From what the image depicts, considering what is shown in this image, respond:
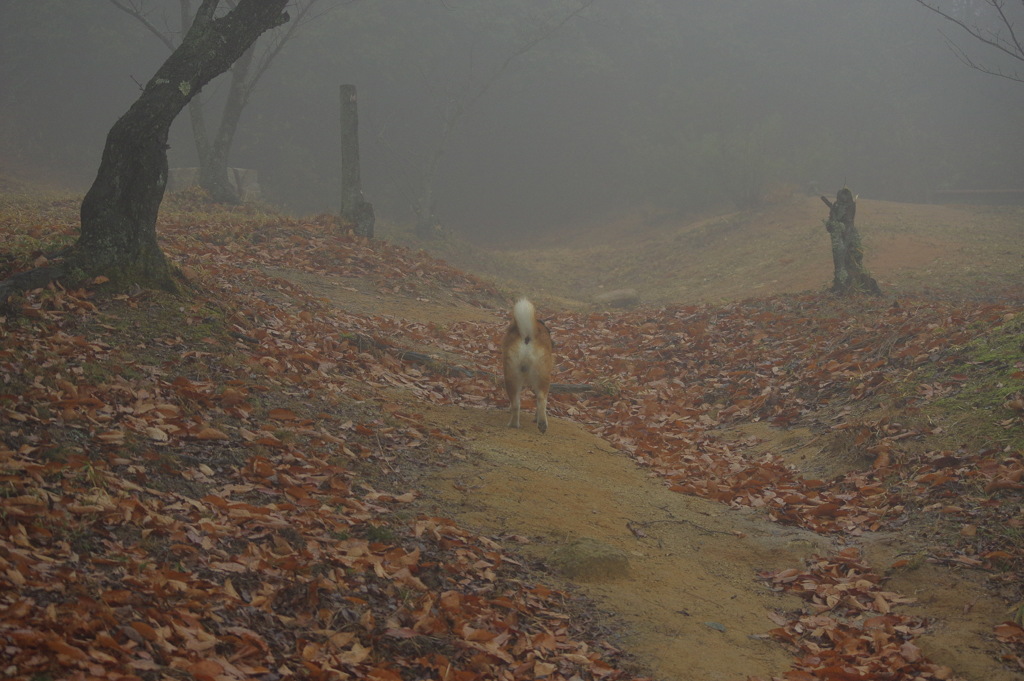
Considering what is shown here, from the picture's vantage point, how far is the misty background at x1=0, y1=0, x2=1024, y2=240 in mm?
32438

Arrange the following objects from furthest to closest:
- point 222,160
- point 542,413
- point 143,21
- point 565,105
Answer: point 565,105, point 143,21, point 222,160, point 542,413

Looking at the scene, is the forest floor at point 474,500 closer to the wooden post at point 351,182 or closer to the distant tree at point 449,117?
the wooden post at point 351,182

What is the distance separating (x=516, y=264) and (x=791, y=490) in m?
19.9

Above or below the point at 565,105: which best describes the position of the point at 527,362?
below

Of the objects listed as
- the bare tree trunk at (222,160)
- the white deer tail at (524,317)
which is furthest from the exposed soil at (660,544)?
the bare tree trunk at (222,160)

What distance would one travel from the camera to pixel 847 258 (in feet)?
46.9

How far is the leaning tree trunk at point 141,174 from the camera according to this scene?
293 inches

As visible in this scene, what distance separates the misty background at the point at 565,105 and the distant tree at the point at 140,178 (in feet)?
75.1

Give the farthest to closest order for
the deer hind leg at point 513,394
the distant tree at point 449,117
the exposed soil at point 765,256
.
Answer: the distant tree at point 449,117
the exposed soil at point 765,256
the deer hind leg at point 513,394

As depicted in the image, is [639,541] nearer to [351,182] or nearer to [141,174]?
[141,174]

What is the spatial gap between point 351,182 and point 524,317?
1122 centimetres

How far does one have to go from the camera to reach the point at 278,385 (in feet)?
22.5

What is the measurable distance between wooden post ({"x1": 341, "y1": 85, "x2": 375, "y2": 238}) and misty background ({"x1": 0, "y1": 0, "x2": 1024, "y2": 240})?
42.1 feet

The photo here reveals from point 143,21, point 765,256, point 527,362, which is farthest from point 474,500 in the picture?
point 143,21
